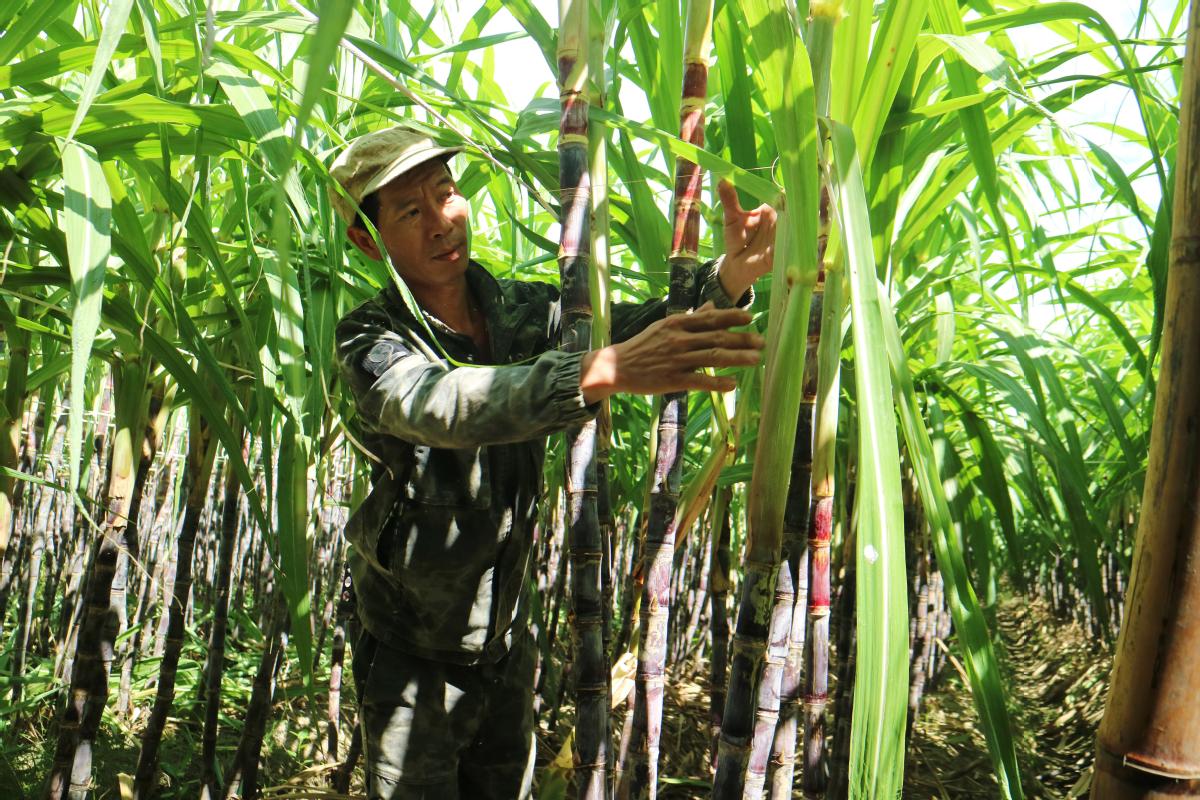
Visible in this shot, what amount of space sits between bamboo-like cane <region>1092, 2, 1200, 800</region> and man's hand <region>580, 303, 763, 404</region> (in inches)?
9.8

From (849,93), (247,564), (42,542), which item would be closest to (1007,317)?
(849,93)

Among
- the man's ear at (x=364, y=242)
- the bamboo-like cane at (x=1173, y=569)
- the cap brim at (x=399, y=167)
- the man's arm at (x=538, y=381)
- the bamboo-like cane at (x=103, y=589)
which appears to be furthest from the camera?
the bamboo-like cane at (x=103, y=589)

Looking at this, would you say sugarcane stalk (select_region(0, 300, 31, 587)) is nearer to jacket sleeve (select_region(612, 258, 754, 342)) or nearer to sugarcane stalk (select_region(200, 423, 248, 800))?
sugarcane stalk (select_region(200, 423, 248, 800))

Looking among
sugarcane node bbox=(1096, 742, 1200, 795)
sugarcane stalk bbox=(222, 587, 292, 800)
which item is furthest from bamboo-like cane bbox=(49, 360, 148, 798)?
sugarcane node bbox=(1096, 742, 1200, 795)

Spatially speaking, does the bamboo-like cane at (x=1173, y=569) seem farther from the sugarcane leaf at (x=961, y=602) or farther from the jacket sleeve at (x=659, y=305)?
the jacket sleeve at (x=659, y=305)

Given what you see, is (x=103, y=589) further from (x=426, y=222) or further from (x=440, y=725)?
(x=426, y=222)

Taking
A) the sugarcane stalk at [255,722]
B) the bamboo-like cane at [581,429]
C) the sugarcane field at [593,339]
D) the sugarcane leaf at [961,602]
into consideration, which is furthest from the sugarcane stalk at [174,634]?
the sugarcane leaf at [961,602]

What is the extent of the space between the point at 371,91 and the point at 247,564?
8.47 feet

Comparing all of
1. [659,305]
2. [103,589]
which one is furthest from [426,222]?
[103,589]

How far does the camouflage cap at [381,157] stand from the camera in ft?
3.07

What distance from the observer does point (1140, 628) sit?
33cm

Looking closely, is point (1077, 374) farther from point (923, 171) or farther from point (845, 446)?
point (923, 171)

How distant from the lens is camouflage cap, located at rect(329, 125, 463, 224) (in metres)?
0.94

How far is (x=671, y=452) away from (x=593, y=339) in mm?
131
